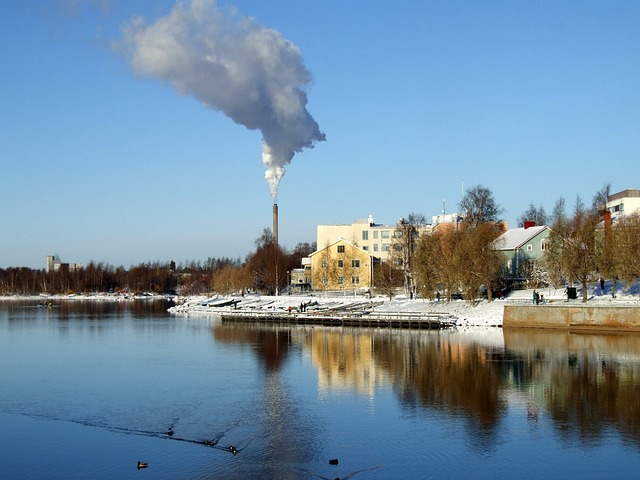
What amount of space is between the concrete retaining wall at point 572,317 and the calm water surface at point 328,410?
10.3 feet

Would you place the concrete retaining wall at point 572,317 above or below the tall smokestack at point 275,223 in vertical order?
below

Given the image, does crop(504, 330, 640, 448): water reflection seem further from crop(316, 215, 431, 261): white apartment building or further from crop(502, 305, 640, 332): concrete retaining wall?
crop(316, 215, 431, 261): white apartment building

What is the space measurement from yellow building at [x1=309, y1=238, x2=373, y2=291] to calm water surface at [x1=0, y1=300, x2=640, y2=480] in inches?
1965

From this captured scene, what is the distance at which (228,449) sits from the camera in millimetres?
21453

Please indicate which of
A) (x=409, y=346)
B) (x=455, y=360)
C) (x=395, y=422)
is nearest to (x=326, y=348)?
(x=409, y=346)

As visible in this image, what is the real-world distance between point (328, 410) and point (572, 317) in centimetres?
3181

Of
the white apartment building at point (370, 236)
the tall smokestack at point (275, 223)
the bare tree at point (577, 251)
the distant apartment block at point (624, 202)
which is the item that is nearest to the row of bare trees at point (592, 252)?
the bare tree at point (577, 251)

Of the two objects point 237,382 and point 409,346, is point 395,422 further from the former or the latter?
point 409,346

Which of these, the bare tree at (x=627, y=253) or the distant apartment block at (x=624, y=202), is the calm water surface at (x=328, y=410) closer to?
the bare tree at (x=627, y=253)

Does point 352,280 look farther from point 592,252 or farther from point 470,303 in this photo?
point 592,252

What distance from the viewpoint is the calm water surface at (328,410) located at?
66.3 feet

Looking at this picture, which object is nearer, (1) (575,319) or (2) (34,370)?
(2) (34,370)

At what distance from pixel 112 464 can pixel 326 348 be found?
27547 mm

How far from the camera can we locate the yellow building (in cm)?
9894
